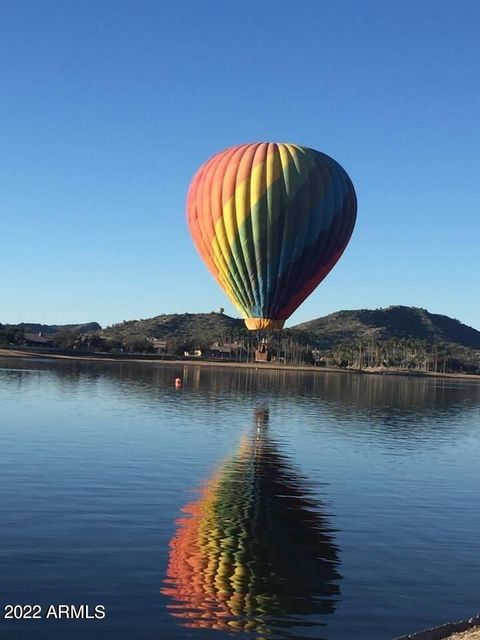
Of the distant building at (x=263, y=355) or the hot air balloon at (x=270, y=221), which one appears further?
the distant building at (x=263, y=355)

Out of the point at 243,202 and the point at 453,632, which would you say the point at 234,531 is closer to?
the point at 453,632

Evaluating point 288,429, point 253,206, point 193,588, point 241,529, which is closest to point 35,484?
point 241,529

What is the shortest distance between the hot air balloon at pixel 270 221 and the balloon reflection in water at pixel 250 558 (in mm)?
37664

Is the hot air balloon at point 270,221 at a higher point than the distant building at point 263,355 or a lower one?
higher

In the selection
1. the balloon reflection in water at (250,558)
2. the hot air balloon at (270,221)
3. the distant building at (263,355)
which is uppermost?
the hot air balloon at (270,221)

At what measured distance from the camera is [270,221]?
67.1 meters

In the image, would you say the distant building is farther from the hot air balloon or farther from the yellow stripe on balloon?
the yellow stripe on balloon

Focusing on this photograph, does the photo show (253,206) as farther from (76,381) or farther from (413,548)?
(413,548)

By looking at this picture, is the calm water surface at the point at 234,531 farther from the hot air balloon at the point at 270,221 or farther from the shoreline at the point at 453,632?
the hot air balloon at the point at 270,221

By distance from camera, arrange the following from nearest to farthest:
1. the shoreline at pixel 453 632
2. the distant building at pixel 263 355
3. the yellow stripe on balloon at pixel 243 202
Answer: the shoreline at pixel 453 632
the yellow stripe on balloon at pixel 243 202
the distant building at pixel 263 355

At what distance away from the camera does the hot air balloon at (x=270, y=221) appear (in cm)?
6712

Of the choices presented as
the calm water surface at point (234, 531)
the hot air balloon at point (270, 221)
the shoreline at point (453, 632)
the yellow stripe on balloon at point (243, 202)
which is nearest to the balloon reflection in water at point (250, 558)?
the calm water surface at point (234, 531)

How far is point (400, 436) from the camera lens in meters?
51.5

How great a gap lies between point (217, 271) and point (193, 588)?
54594 millimetres
